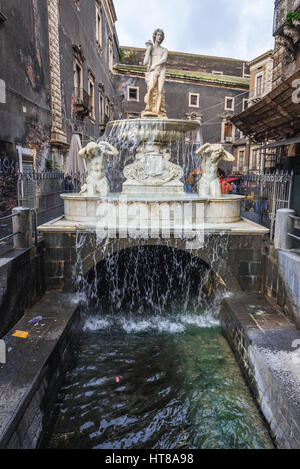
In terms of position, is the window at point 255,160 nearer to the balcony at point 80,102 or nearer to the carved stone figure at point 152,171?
the balcony at point 80,102

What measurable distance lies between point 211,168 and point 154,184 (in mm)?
1460

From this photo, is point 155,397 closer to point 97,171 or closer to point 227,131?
point 97,171

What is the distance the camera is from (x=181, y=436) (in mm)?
3766

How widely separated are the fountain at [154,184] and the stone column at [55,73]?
6245 mm

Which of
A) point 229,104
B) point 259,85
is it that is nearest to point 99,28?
point 259,85

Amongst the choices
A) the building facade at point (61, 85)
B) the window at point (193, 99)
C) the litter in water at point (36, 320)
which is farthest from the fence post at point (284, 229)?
the window at point (193, 99)

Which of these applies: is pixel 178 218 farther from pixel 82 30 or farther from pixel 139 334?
pixel 82 30

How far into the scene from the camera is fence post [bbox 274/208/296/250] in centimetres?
563

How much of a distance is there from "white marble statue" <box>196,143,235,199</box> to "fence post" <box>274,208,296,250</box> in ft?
5.45

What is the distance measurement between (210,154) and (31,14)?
29.5 ft

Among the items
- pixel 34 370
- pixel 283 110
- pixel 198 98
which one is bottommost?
pixel 34 370

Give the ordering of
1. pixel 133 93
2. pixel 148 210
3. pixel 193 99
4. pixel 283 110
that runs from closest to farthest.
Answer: pixel 148 210, pixel 283 110, pixel 133 93, pixel 193 99

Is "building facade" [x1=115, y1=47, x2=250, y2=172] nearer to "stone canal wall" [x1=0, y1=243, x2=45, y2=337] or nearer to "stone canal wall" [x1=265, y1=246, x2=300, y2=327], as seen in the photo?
"stone canal wall" [x1=265, y1=246, x2=300, y2=327]

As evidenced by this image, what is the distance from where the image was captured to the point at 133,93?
3256 centimetres
